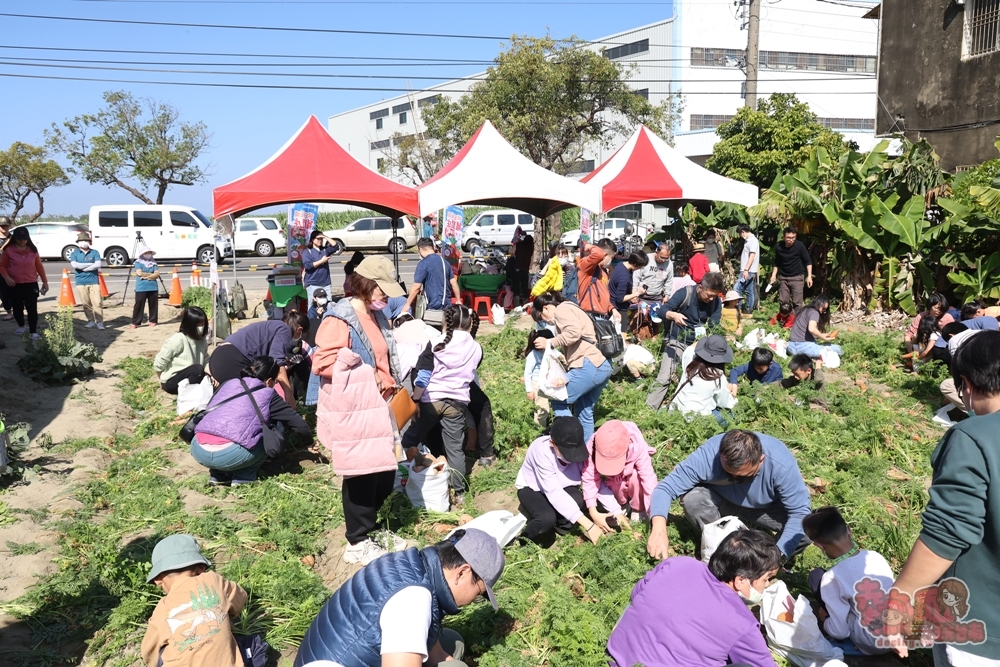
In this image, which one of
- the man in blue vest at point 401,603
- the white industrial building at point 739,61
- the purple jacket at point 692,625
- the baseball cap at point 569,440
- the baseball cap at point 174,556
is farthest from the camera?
the white industrial building at point 739,61

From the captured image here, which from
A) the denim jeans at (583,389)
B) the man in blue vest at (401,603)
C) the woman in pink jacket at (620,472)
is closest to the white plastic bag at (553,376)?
the denim jeans at (583,389)

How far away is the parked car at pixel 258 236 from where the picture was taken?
27609 millimetres

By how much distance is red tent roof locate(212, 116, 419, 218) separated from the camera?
10.4 meters

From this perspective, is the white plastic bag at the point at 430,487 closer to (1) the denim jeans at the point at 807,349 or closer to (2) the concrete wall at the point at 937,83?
(1) the denim jeans at the point at 807,349

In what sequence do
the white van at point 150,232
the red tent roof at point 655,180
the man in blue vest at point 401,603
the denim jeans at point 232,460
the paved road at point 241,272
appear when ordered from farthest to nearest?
1. the white van at point 150,232
2. the paved road at point 241,272
3. the red tent roof at point 655,180
4. the denim jeans at point 232,460
5. the man in blue vest at point 401,603

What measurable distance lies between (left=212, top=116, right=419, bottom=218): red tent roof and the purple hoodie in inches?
238

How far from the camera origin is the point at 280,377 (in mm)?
6613

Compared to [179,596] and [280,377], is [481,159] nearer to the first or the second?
[280,377]

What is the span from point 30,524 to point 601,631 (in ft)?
13.8

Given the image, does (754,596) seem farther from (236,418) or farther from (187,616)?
(236,418)

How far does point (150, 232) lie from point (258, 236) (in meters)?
4.68

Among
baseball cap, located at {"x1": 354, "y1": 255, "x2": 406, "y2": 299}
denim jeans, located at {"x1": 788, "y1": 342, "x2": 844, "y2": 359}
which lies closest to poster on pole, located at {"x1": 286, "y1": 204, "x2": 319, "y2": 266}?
baseball cap, located at {"x1": 354, "y1": 255, "x2": 406, "y2": 299}

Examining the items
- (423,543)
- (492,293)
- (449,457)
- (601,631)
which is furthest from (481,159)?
(601,631)

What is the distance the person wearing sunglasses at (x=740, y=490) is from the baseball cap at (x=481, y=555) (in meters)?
1.63
